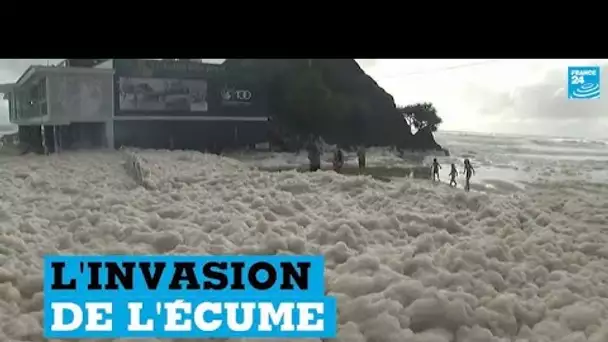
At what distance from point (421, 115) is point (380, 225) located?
1.26 ft

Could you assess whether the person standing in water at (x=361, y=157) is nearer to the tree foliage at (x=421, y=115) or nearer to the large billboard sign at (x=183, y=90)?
the tree foliage at (x=421, y=115)

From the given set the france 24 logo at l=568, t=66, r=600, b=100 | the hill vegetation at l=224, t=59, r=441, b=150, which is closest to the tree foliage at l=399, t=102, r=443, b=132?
the hill vegetation at l=224, t=59, r=441, b=150

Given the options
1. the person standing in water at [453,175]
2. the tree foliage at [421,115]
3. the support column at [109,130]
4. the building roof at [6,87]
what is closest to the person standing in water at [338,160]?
the tree foliage at [421,115]

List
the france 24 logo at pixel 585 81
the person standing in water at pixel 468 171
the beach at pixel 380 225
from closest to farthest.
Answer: the beach at pixel 380 225
the france 24 logo at pixel 585 81
the person standing in water at pixel 468 171

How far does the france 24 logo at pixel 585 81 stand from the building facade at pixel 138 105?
96cm

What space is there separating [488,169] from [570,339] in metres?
0.56

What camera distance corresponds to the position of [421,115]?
174 centimetres

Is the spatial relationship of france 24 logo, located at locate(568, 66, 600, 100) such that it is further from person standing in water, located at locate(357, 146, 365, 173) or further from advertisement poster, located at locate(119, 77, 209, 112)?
advertisement poster, located at locate(119, 77, 209, 112)

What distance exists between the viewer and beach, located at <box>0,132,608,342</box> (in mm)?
1471

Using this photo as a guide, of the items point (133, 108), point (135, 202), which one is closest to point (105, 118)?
point (133, 108)

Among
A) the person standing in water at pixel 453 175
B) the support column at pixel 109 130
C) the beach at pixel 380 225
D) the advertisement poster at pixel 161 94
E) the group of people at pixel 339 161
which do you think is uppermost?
the advertisement poster at pixel 161 94

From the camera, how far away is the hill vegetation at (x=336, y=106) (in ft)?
5.63

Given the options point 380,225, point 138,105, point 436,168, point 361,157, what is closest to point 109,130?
point 138,105
